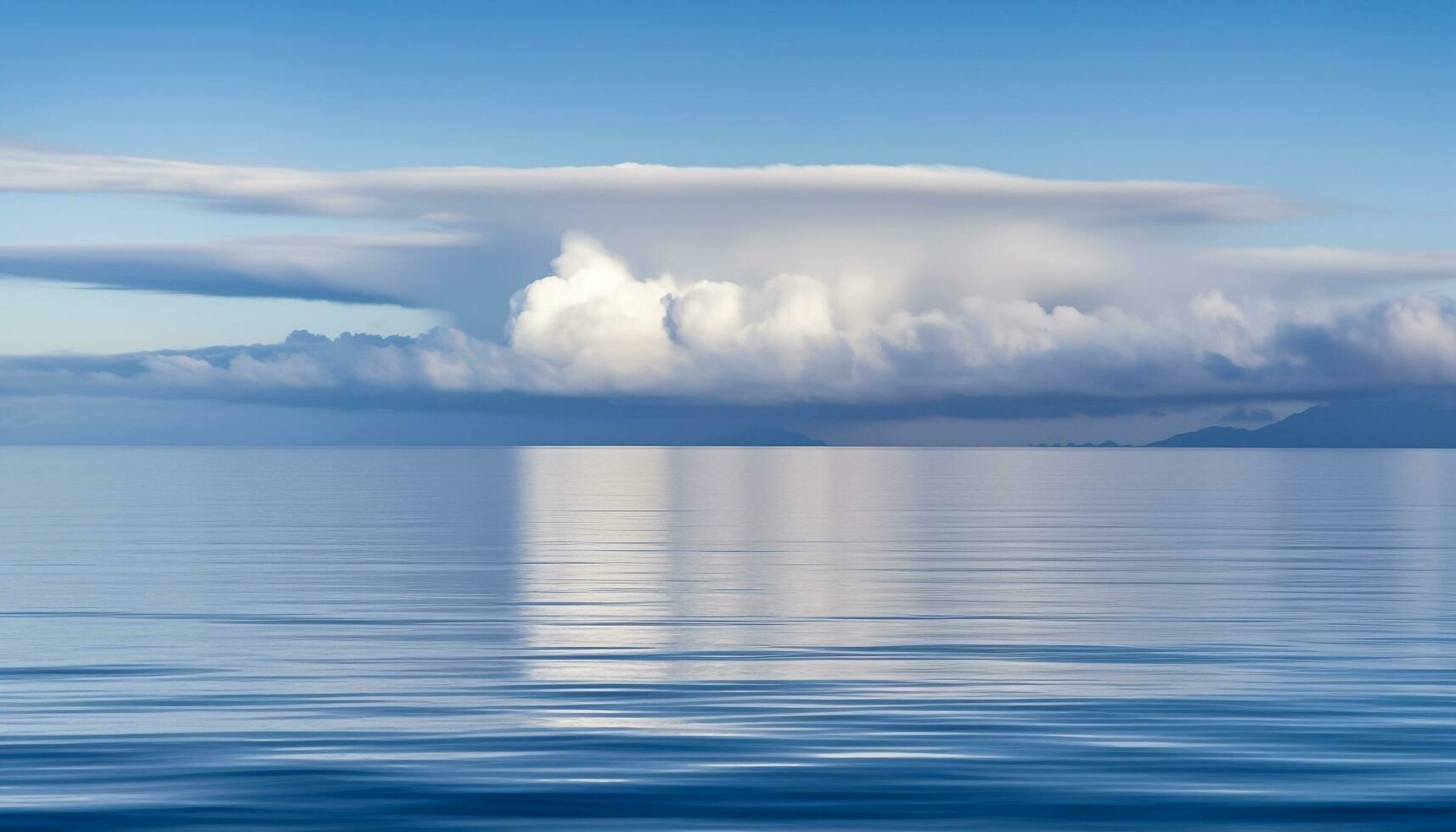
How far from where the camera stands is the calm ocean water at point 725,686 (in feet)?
55.8

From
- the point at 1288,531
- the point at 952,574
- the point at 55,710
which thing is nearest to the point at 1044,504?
the point at 1288,531

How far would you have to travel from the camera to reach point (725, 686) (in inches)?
968

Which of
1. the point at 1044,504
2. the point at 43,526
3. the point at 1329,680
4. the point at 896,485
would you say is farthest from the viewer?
the point at 896,485

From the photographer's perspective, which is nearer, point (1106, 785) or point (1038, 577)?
point (1106, 785)

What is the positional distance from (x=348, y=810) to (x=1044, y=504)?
88.6 metres

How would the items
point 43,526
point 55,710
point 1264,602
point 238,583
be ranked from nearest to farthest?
point 55,710
point 1264,602
point 238,583
point 43,526

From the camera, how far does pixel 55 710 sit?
22094mm

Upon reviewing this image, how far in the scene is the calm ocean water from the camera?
17.0 meters

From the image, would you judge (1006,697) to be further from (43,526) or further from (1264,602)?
(43,526)

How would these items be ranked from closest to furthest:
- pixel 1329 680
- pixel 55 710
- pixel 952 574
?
pixel 55 710
pixel 1329 680
pixel 952 574

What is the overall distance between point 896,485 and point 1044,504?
1874 inches

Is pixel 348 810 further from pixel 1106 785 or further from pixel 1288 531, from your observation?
pixel 1288 531

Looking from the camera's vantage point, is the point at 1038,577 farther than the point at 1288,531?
No

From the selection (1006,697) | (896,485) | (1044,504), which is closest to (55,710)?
(1006,697)
